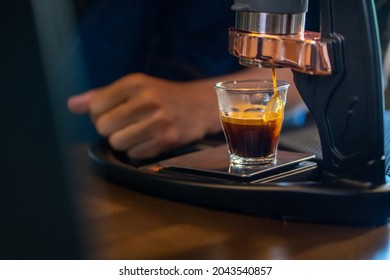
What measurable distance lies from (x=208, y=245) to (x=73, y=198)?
0.17 m

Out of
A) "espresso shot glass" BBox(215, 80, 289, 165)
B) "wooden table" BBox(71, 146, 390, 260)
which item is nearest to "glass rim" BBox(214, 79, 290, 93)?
"espresso shot glass" BBox(215, 80, 289, 165)

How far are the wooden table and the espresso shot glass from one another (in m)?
0.08

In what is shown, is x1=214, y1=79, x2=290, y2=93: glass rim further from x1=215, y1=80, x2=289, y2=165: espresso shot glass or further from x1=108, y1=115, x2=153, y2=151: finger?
x1=108, y1=115, x2=153, y2=151: finger

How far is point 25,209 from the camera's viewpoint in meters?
0.38

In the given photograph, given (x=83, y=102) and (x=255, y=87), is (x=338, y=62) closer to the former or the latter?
(x=255, y=87)

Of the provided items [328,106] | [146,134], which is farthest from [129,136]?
[328,106]

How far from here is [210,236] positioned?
558 millimetres

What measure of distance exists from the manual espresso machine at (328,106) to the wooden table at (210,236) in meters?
0.02

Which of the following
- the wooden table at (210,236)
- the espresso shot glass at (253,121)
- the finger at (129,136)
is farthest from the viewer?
the finger at (129,136)

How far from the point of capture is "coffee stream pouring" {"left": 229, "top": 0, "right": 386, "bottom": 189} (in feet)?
1.83

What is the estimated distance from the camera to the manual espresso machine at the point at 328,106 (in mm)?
558

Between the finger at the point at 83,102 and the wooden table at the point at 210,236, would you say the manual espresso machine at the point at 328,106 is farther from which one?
the finger at the point at 83,102

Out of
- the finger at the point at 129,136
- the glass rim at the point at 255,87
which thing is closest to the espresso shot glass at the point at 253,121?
the glass rim at the point at 255,87
